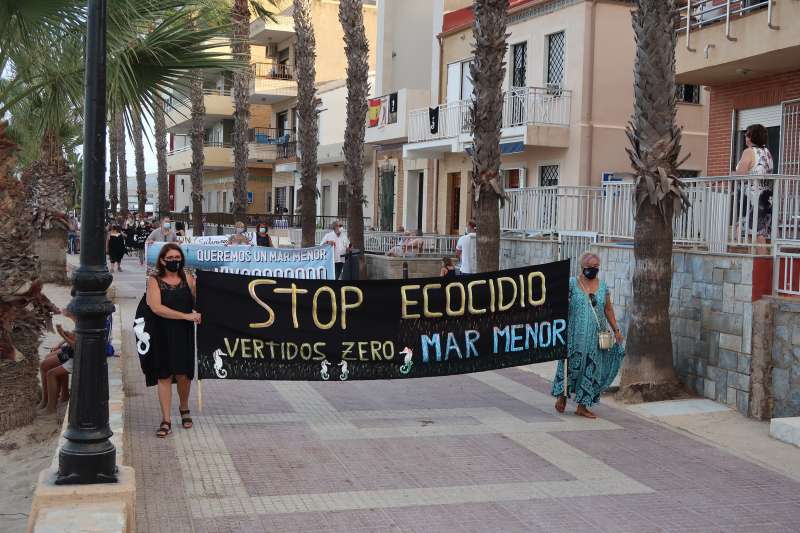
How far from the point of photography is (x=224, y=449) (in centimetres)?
791

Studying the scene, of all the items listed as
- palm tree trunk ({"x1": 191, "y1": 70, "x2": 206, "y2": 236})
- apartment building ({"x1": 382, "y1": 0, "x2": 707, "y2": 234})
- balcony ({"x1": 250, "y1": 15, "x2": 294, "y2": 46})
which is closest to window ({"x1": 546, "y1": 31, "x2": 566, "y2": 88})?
apartment building ({"x1": 382, "y1": 0, "x2": 707, "y2": 234})

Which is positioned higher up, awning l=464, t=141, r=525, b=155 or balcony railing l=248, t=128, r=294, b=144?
balcony railing l=248, t=128, r=294, b=144

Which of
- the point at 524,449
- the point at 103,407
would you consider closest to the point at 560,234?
the point at 524,449

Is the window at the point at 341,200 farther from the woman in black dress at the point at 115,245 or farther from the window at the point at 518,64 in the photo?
the window at the point at 518,64

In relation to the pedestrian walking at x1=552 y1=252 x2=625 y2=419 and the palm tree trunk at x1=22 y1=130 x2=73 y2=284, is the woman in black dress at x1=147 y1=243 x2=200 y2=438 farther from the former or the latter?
the palm tree trunk at x1=22 y1=130 x2=73 y2=284

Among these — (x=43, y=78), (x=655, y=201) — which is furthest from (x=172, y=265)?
(x=655, y=201)

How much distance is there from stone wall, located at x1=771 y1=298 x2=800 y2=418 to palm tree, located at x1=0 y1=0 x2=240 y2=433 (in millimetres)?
6263

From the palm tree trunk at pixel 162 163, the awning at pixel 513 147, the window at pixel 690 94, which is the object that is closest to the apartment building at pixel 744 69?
the awning at pixel 513 147

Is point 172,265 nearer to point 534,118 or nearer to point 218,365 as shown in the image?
point 218,365

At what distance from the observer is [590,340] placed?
959cm

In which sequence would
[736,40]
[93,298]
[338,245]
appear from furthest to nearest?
[338,245], [736,40], [93,298]

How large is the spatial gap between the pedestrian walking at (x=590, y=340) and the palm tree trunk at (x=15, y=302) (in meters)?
5.67

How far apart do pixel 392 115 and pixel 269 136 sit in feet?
56.8

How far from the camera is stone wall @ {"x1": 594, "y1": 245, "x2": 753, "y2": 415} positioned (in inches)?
392
